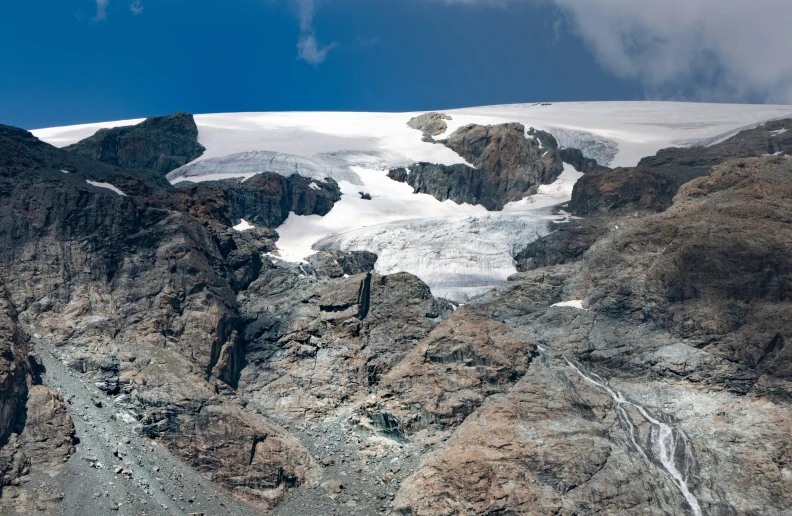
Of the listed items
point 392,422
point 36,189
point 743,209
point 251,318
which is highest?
point 36,189

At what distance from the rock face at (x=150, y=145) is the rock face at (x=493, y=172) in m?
36.9

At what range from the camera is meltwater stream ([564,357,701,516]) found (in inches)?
2499

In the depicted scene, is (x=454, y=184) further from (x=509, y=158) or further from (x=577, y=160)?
(x=577, y=160)

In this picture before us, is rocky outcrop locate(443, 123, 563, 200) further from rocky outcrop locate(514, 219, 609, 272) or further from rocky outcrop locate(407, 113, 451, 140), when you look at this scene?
rocky outcrop locate(514, 219, 609, 272)

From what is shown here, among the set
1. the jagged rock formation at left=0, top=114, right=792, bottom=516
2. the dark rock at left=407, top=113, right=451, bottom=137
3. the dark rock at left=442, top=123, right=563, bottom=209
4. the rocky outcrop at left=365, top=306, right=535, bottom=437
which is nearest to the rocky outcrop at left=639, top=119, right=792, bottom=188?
the dark rock at left=442, top=123, right=563, bottom=209

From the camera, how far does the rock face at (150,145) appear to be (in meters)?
144

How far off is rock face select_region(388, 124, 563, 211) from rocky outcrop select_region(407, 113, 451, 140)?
1893 centimetres

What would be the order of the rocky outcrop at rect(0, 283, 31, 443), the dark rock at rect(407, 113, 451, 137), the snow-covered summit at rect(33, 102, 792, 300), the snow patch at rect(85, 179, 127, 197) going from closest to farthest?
the rocky outcrop at rect(0, 283, 31, 443)
the snow patch at rect(85, 179, 127, 197)
the snow-covered summit at rect(33, 102, 792, 300)
the dark rock at rect(407, 113, 451, 137)

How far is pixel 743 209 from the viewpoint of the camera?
84.6m

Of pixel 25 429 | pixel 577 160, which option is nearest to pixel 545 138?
pixel 577 160

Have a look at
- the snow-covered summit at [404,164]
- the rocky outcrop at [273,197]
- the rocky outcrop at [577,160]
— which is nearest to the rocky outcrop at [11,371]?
the snow-covered summit at [404,164]

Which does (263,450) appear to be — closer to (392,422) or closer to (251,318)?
(392,422)

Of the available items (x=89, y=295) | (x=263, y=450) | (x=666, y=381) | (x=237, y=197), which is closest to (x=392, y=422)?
(x=263, y=450)

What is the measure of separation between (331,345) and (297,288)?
1125 cm
